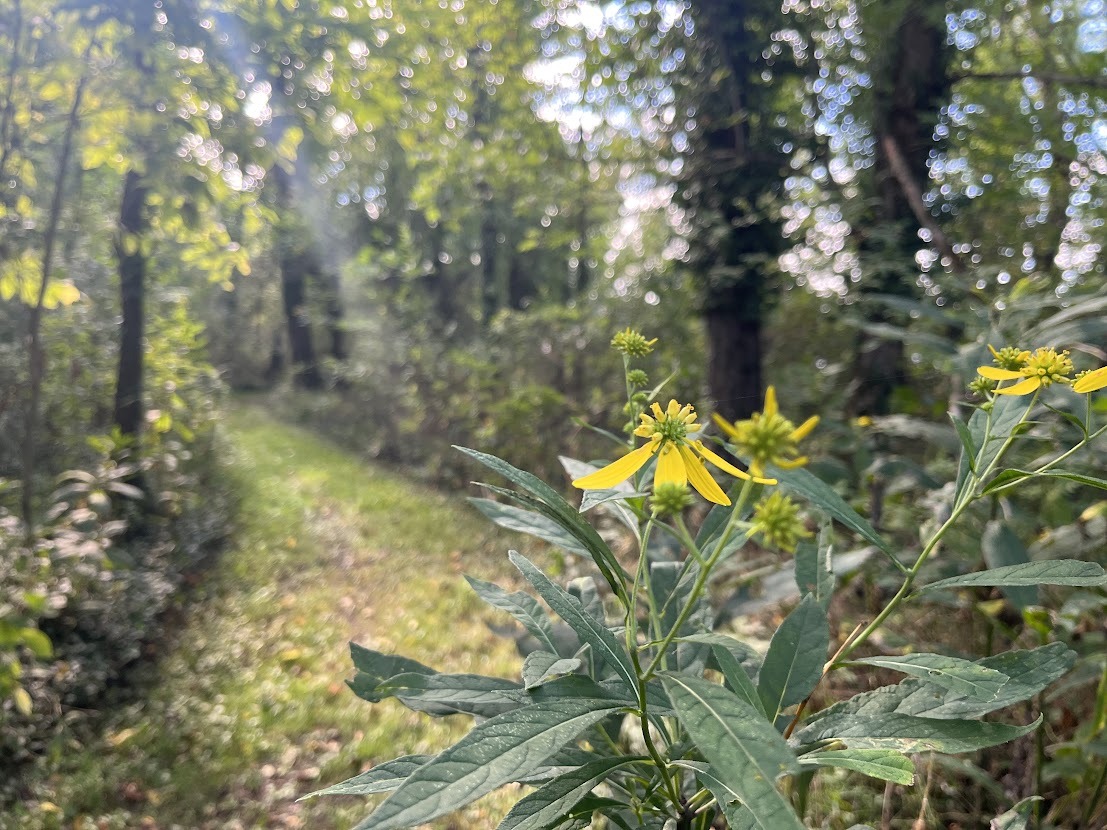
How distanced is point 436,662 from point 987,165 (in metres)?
3.82

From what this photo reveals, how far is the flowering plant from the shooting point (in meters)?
0.51

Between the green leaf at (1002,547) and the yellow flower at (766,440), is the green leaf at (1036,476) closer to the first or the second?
the yellow flower at (766,440)

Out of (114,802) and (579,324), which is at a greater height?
(579,324)

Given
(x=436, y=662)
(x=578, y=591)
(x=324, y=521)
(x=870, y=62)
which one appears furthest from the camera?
(x=324, y=521)

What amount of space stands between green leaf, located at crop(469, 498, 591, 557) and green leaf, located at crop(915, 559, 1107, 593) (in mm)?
505

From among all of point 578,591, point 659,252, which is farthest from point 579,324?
point 578,591

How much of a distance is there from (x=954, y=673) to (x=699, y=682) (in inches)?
11.5

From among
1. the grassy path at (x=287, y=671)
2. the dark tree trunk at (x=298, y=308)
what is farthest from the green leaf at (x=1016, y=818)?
the dark tree trunk at (x=298, y=308)

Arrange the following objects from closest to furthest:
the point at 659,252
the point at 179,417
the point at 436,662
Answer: the point at 436,662
the point at 659,252
the point at 179,417

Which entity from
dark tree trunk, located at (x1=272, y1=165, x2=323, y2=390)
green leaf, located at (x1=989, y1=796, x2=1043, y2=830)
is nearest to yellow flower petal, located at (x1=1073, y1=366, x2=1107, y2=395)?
green leaf, located at (x1=989, y1=796, x2=1043, y2=830)

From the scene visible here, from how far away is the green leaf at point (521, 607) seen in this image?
874 millimetres

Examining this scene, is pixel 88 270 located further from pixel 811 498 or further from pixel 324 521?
pixel 811 498

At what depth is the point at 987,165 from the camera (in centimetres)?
292

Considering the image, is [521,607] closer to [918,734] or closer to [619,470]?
[619,470]
